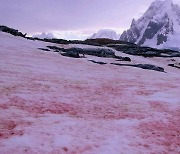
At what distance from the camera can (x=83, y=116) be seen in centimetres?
1433

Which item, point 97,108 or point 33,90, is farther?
point 33,90

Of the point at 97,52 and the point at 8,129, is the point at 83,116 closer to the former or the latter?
the point at 8,129

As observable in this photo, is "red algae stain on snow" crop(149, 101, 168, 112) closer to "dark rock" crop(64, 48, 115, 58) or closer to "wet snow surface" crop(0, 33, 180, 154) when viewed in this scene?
"wet snow surface" crop(0, 33, 180, 154)

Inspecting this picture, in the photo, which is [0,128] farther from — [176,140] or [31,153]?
[176,140]

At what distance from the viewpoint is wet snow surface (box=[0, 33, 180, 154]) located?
10.6 metres

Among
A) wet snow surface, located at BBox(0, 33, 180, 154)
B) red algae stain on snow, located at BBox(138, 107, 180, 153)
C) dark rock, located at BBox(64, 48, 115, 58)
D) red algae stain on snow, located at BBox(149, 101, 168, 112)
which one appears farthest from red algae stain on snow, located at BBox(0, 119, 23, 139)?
dark rock, located at BBox(64, 48, 115, 58)

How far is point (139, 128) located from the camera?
13.0m

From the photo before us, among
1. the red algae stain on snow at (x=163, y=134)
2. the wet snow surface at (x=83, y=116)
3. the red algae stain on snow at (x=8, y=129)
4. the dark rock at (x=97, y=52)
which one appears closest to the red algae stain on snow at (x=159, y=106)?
the wet snow surface at (x=83, y=116)

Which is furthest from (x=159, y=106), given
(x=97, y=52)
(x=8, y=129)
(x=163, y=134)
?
(x=97, y=52)

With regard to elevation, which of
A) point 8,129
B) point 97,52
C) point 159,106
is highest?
point 97,52

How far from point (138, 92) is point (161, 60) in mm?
38510

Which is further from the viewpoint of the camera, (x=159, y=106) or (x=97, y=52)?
(x=97, y=52)

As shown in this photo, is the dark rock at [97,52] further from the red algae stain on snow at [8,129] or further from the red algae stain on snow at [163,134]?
the red algae stain on snow at [8,129]

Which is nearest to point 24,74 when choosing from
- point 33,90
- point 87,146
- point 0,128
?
point 33,90
